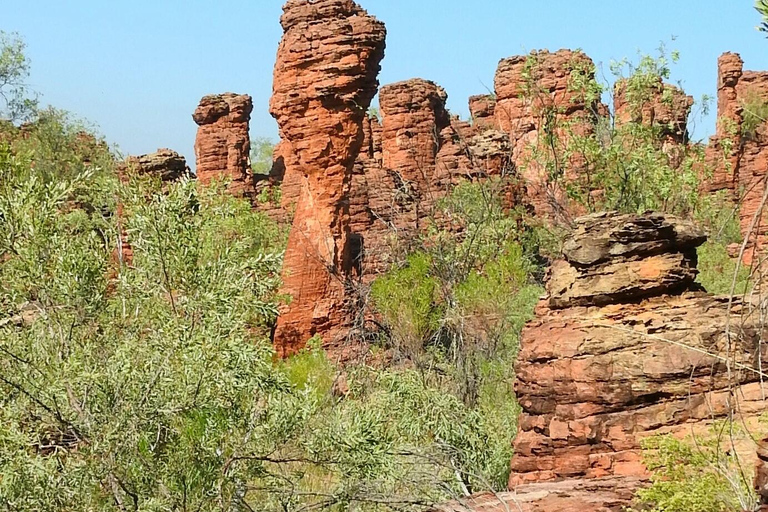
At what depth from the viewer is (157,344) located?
8445 millimetres

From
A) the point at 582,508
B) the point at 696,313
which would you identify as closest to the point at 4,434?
the point at 582,508

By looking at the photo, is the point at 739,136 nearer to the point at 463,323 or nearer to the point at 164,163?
the point at 164,163

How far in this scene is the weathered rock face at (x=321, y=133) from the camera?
2278 centimetres

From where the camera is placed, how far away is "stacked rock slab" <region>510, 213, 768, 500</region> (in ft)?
31.7

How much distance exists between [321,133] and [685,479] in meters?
16.5

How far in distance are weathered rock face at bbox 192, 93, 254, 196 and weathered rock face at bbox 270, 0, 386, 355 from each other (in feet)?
49.5

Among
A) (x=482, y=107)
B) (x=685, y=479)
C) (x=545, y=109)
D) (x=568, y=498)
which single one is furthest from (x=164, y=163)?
(x=685, y=479)

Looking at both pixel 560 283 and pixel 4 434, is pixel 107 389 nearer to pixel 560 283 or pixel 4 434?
pixel 4 434

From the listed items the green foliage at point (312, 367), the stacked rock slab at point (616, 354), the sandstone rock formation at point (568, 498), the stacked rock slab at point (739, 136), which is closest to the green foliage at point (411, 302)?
the green foliage at point (312, 367)

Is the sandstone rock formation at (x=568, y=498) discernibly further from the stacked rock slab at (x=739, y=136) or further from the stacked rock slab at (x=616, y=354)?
the stacked rock slab at (x=739, y=136)

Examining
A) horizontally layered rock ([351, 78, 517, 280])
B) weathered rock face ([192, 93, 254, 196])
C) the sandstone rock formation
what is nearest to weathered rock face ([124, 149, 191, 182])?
horizontally layered rock ([351, 78, 517, 280])

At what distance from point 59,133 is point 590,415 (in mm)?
24188

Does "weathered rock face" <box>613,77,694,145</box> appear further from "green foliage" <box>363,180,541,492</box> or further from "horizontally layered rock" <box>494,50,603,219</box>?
"green foliage" <box>363,180,541,492</box>

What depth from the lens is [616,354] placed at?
10.1 m
